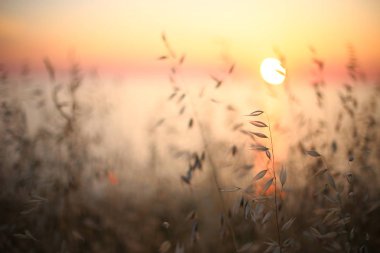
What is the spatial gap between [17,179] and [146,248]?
0.68m

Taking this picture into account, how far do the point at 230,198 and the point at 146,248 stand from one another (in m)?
0.66

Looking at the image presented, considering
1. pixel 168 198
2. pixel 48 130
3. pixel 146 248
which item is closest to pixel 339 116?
pixel 168 198

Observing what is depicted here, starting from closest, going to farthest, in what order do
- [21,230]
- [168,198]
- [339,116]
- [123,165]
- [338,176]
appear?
[338,176]
[21,230]
[339,116]
[168,198]
[123,165]

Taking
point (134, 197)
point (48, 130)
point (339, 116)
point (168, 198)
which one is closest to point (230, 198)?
point (168, 198)

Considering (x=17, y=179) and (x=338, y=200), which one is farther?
(x=17, y=179)

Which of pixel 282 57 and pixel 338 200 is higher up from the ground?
pixel 282 57

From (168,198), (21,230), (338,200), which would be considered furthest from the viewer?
(168,198)

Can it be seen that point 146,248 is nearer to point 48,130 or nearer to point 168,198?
point 168,198

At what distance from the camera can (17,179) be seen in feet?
6.81

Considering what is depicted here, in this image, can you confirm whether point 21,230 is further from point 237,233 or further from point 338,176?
point 338,176

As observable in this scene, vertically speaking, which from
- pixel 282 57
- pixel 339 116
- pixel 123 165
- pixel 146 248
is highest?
pixel 282 57

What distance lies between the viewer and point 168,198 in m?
2.36

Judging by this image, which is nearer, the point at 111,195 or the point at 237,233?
the point at 237,233

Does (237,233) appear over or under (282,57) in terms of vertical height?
under
